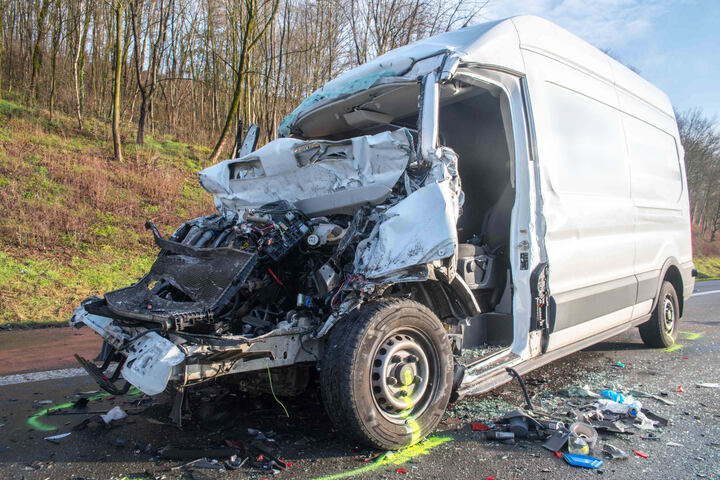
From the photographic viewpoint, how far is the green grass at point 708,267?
2062 centimetres

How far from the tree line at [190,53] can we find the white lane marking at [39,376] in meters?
10.4

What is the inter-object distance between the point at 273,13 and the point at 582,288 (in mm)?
14896

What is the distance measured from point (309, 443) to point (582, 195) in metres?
2.99

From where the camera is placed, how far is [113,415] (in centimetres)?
332

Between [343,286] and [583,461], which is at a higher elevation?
[343,286]

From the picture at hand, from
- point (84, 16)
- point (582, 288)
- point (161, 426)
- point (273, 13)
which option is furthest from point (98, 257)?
point (84, 16)

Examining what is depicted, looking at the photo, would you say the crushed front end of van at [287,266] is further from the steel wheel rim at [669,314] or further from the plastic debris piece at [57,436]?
the steel wheel rim at [669,314]

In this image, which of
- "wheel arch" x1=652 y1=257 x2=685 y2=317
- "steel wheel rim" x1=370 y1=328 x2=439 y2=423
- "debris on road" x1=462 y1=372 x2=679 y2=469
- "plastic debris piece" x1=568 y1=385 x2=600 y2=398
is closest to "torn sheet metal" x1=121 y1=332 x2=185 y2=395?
"steel wheel rim" x1=370 y1=328 x2=439 y2=423

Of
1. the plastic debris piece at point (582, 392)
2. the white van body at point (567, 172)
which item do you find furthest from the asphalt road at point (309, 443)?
the white van body at point (567, 172)

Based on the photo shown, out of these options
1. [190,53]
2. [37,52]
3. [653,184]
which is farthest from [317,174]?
[190,53]

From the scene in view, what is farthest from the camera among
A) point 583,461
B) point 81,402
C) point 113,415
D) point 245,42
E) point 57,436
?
point 245,42

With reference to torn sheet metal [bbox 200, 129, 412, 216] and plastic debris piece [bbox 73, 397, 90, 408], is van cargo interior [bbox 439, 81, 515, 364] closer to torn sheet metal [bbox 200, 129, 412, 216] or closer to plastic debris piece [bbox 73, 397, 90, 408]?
torn sheet metal [bbox 200, 129, 412, 216]

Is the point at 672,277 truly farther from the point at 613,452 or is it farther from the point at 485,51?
the point at 485,51

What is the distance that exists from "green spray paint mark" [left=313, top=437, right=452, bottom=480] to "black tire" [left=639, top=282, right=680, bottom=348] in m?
4.03
